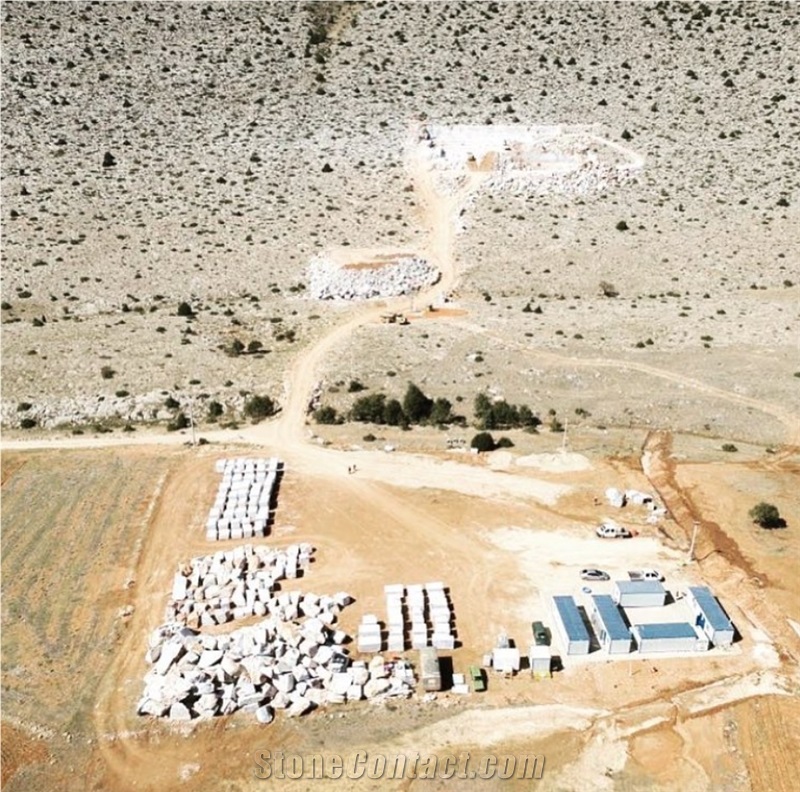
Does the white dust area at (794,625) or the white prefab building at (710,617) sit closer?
the white prefab building at (710,617)

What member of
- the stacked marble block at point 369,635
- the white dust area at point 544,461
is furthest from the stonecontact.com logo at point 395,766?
the white dust area at point 544,461

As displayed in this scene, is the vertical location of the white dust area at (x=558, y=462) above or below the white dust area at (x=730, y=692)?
above

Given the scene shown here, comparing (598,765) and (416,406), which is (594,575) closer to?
(598,765)

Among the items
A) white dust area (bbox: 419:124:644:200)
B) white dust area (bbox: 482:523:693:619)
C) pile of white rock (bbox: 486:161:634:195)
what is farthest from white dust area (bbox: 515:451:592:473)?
white dust area (bbox: 419:124:644:200)

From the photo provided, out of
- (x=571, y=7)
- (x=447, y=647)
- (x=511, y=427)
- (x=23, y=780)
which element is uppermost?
(x=571, y=7)

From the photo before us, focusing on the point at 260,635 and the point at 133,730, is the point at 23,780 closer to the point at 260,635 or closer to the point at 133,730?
the point at 133,730

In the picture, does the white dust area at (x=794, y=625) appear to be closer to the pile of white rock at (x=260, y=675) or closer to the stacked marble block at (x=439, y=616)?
the stacked marble block at (x=439, y=616)

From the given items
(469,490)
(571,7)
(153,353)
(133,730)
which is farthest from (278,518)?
(571,7)
